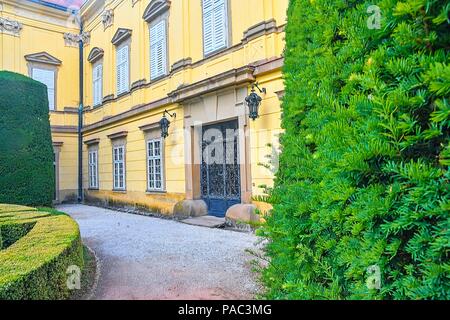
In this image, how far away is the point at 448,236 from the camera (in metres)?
0.95

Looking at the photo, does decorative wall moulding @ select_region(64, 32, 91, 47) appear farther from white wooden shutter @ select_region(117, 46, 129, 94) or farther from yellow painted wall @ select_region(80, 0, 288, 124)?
white wooden shutter @ select_region(117, 46, 129, 94)

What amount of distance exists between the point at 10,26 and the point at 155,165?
972cm

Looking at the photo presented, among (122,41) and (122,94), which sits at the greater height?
(122,41)

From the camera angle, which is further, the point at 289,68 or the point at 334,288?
the point at 289,68

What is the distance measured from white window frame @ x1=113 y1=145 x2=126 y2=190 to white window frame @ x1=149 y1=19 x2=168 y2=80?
3.33m

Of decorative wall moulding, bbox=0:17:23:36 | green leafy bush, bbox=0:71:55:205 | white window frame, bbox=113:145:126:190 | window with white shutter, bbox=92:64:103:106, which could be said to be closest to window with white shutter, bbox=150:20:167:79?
white window frame, bbox=113:145:126:190

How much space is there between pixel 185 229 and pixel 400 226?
6354 mm

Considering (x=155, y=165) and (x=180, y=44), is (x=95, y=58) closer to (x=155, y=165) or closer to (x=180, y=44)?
(x=180, y=44)

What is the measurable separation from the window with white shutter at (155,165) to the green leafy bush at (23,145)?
124 inches

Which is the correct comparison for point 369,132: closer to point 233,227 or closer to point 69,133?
point 233,227

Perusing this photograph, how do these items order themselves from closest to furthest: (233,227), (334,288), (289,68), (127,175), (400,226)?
(400,226) → (334,288) → (289,68) → (233,227) → (127,175)

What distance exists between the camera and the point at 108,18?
12.7 metres

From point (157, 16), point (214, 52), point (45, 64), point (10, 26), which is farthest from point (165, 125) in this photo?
point (10, 26)

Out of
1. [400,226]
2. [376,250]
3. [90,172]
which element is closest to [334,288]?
[376,250]
